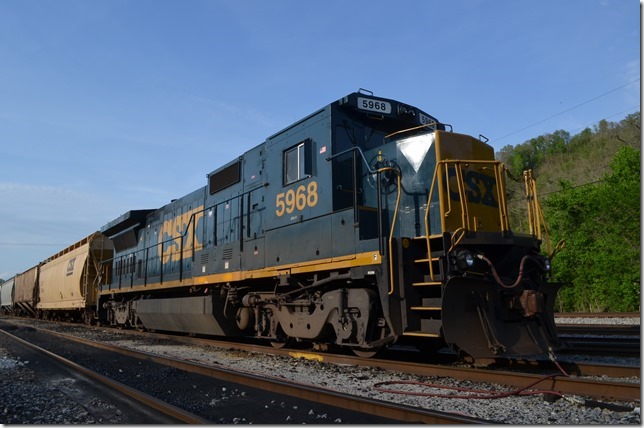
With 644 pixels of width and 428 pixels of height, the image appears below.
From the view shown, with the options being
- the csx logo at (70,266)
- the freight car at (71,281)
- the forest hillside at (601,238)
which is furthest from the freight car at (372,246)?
the forest hillside at (601,238)

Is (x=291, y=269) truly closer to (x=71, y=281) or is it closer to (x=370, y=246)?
(x=370, y=246)

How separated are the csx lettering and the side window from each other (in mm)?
182

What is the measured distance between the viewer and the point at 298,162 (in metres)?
7.54

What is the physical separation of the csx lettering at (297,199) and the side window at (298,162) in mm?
182

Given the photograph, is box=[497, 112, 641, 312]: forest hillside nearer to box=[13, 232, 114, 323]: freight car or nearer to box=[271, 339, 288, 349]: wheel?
box=[271, 339, 288, 349]: wheel

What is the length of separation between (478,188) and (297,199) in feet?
8.82

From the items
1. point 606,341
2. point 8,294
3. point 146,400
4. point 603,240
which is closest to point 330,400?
point 146,400

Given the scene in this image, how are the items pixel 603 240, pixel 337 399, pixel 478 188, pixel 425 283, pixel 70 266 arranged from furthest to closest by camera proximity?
1. pixel 70 266
2. pixel 603 240
3. pixel 478 188
4. pixel 425 283
5. pixel 337 399

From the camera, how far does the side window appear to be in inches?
288

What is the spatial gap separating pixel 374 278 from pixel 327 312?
0.95 m

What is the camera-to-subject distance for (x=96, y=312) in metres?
16.9

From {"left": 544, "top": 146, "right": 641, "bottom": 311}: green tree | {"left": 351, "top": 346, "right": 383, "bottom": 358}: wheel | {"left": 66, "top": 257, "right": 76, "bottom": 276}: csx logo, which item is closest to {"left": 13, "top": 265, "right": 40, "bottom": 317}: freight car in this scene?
{"left": 66, "top": 257, "right": 76, "bottom": 276}: csx logo

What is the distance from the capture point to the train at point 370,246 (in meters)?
5.48

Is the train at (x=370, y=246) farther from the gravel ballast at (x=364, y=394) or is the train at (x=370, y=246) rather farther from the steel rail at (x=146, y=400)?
the steel rail at (x=146, y=400)
